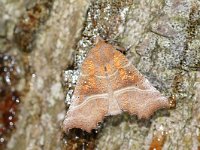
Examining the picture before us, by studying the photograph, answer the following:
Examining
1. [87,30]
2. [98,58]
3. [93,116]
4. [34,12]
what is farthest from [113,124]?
[34,12]

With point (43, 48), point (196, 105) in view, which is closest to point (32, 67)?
point (43, 48)

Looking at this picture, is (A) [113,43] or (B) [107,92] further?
(A) [113,43]

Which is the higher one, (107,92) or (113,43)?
(113,43)

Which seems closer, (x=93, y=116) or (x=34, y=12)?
(x=93, y=116)

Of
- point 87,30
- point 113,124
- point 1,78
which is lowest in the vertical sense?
point 113,124

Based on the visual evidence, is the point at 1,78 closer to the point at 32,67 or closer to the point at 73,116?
the point at 32,67

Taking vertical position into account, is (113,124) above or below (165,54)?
below
